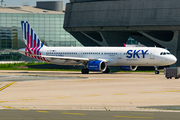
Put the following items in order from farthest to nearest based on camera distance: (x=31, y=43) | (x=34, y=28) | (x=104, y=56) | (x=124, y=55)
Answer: (x=34, y=28) < (x=31, y=43) < (x=104, y=56) < (x=124, y=55)

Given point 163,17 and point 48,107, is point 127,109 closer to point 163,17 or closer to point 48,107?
point 48,107

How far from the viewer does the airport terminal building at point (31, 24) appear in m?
112

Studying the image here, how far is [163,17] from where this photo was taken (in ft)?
194

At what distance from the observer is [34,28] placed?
375 feet

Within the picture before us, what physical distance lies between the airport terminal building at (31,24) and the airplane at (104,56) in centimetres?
5825

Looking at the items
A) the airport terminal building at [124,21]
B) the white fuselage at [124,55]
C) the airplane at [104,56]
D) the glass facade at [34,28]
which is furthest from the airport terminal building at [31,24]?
the white fuselage at [124,55]

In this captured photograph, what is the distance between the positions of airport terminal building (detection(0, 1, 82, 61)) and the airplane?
5825cm

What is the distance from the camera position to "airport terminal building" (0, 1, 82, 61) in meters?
112

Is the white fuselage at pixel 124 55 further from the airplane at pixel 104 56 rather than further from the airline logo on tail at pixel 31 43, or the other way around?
the airline logo on tail at pixel 31 43

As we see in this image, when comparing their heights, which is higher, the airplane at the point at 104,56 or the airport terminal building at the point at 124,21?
the airport terminal building at the point at 124,21

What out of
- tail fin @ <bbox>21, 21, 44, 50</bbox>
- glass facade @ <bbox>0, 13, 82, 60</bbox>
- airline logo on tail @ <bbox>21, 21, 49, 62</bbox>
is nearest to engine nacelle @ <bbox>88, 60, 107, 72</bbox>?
airline logo on tail @ <bbox>21, 21, 49, 62</bbox>

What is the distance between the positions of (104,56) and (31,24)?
2671 inches

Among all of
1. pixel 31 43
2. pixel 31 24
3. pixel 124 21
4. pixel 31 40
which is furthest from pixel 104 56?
pixel 31 24

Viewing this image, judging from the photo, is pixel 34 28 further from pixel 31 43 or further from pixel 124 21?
pixel 31 43
